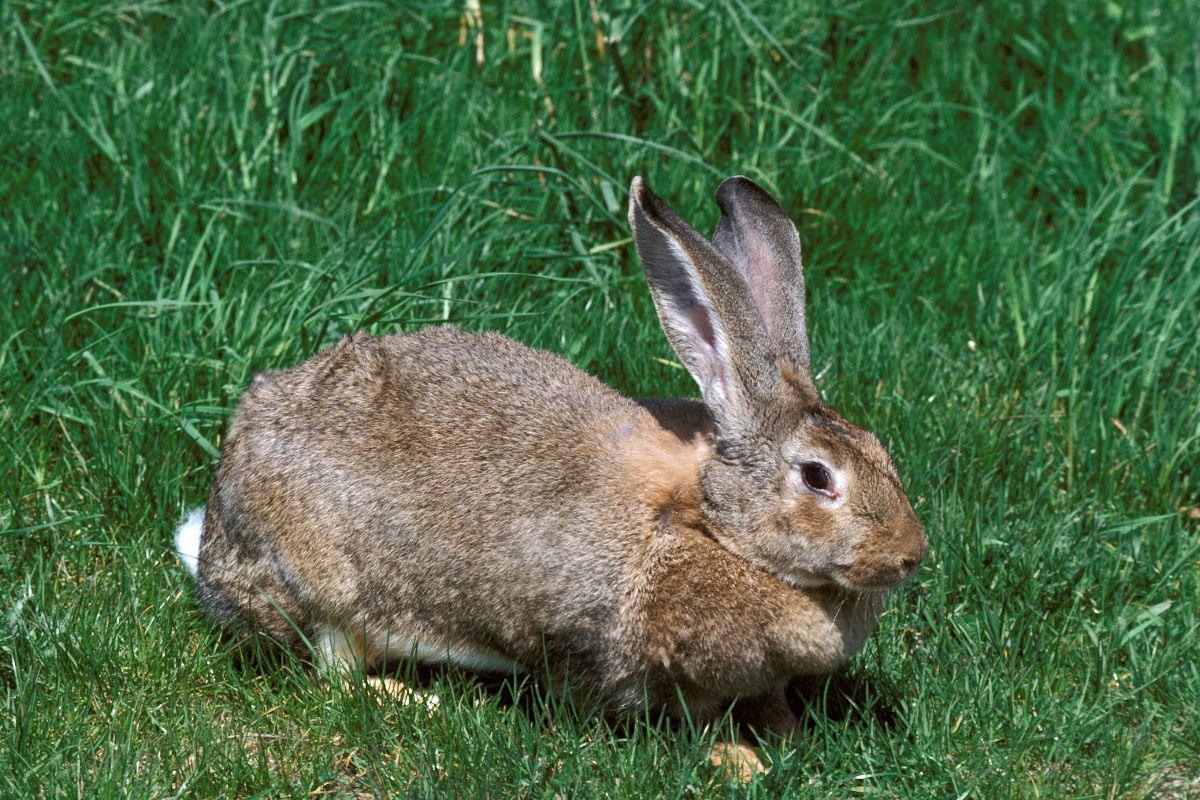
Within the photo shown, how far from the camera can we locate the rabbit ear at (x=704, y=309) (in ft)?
12.8

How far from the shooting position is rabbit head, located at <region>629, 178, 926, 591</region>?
12.6ft

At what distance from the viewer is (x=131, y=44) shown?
623 centimetres

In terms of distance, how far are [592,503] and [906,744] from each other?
91cm

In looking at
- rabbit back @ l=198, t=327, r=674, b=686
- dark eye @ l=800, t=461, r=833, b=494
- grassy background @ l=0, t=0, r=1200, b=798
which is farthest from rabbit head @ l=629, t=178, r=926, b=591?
grassy background @ l=0, t=0, r=1200, b=798

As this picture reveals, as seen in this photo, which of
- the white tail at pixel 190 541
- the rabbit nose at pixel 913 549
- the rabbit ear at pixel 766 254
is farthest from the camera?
the white tail at pixel 190 541

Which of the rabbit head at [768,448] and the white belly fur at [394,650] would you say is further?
the white belly fur at [394,650]

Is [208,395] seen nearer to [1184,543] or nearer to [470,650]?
[470,650]

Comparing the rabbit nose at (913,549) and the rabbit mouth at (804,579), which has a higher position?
the rabbit nose at (913,549)

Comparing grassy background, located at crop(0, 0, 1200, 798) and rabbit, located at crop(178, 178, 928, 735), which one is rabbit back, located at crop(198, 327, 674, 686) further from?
grassy background, located at crop(0, 0, 1200, 798)

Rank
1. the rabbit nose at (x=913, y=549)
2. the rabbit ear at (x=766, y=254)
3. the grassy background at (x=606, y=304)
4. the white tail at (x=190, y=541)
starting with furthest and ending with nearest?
the white tail at (x=190, y=541)
the rabbit ear at (x=766, y=254)
the grassy background at (x=606, y=304)
the rabbit nose at (x=913, y=549)

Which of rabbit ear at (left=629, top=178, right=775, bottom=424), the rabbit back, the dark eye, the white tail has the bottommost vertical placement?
the white tail

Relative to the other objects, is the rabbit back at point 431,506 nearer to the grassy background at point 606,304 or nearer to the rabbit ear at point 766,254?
the grassy background at point 606,304

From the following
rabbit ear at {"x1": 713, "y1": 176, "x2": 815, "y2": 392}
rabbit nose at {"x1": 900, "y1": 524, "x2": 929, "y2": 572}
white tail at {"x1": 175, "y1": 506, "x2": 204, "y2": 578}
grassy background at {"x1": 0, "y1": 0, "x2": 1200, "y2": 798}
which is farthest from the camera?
white tail at {"x1": 175, "y1": 506, "x2": 204, "y2": 578}

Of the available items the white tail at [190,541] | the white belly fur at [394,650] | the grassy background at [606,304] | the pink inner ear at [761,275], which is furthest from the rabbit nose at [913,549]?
the white tail at [190,541]
